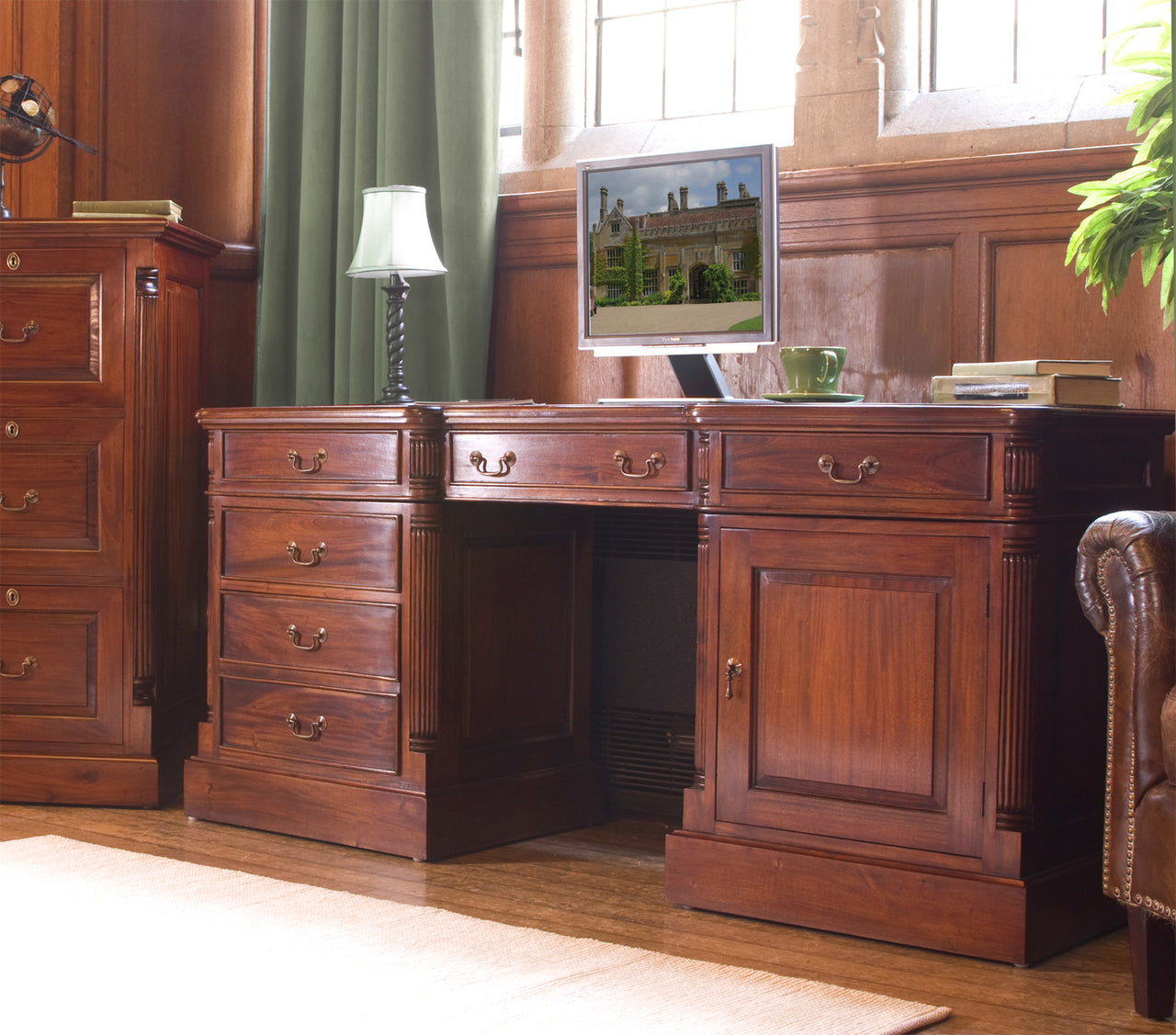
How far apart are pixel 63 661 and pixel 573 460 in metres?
1.44

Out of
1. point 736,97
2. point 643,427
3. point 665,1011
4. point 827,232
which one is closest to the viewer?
point 665,1011

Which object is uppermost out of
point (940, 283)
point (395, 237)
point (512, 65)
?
point (512, 65)

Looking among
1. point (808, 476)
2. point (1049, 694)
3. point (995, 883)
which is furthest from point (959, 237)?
point (995, 883)

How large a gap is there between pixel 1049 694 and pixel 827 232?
3.97ft

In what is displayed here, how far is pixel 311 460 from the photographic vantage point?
10.2ft

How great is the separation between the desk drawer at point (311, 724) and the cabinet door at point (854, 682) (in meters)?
0.76

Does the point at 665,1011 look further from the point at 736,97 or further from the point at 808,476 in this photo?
the point at 736,97

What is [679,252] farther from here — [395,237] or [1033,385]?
[1033,385]

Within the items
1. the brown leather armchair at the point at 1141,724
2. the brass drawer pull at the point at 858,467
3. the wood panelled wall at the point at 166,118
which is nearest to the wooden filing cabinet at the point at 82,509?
the wood panelled wall at the point at 166,118

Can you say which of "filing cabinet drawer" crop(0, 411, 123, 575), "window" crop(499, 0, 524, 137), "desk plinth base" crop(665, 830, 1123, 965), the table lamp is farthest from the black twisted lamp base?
"desk plinth base" crop(665, 830, 1123, 965)

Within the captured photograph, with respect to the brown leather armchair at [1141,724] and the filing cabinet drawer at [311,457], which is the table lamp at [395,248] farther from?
the brown leather armchair at [1141,724]

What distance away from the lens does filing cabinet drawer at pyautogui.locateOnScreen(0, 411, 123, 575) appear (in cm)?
344

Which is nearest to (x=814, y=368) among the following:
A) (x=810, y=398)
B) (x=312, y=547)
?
(x=810, y=398)

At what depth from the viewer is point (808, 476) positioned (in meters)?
2.49
